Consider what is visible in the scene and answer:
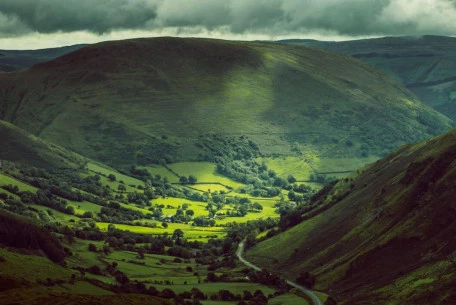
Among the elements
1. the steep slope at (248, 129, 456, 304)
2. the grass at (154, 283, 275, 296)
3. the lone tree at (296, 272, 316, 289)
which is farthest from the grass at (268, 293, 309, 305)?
the grass at (154, 283, 275, 296)

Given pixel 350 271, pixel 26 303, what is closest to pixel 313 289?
pixel 350 271

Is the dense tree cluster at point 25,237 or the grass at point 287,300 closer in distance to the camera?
the grass at point 287,300

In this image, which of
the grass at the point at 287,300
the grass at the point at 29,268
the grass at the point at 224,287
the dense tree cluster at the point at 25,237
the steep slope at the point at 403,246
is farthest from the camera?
the grass at the point at 224,287

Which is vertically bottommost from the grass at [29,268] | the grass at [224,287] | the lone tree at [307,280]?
the grass at [29,268]

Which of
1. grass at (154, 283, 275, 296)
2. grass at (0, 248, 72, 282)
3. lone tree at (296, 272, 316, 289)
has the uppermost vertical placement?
lone tree at (296, 272, 316, 289)

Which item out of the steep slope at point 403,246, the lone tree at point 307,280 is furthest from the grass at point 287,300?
the steep slope at point 403,246

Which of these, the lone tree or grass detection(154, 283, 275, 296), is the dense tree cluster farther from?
the lone tree

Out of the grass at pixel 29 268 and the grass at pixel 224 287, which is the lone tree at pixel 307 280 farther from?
the grass at pixel 29 268

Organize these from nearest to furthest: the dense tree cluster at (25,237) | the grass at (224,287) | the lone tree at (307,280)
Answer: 1. the dense tree cluster at (25,237)
2. the lone tree at (307,280)
3. the grass at (224,287)

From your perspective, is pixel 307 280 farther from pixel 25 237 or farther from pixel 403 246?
pixel 25 237

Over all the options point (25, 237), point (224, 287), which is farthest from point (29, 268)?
point (224, 287)

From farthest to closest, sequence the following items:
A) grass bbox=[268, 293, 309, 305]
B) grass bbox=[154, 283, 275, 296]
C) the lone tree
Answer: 1. grass bbox=[154, 283, 275, 296]
2. the lone tree
3. grass bbox=[268, 293, 309, 305]
